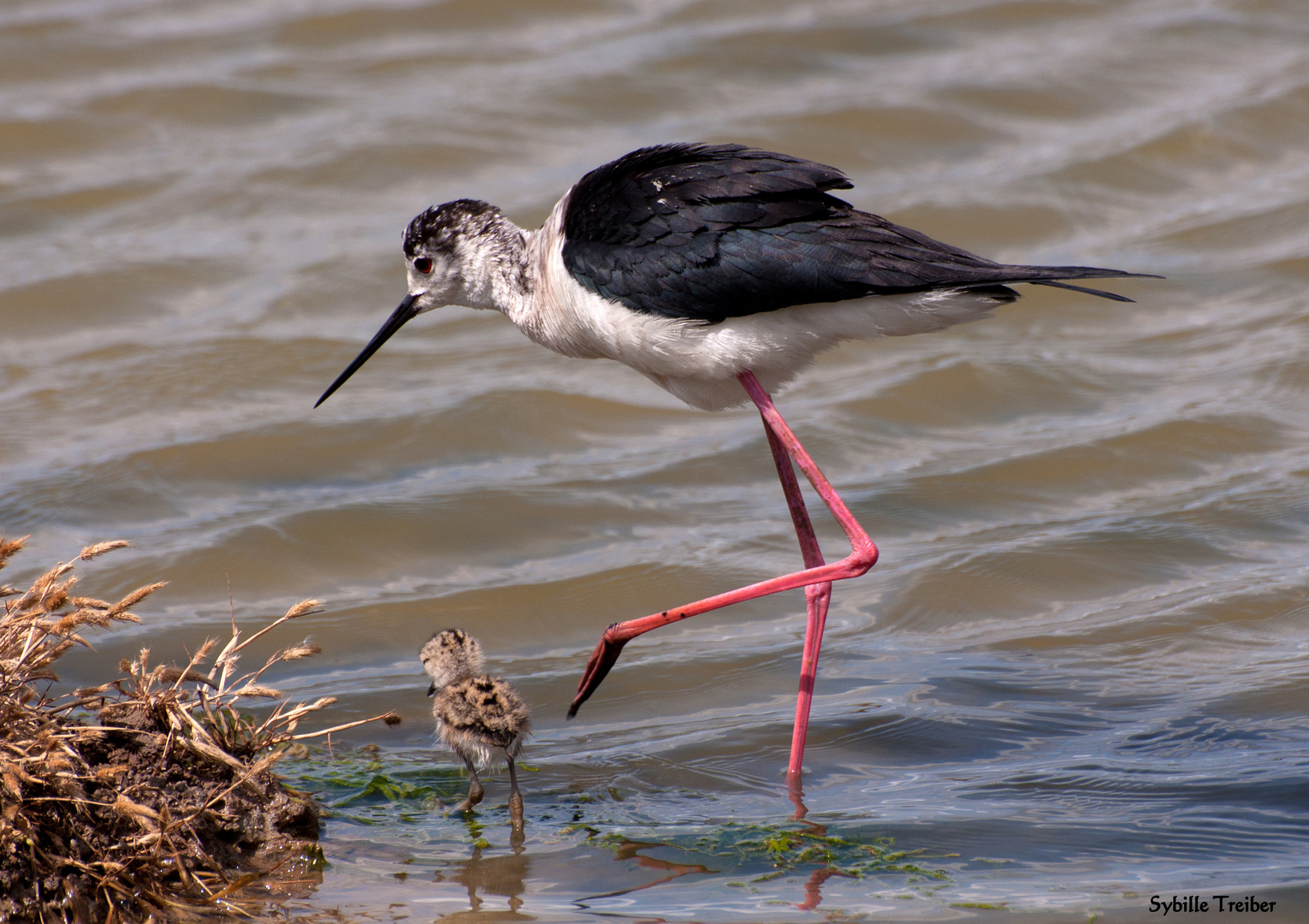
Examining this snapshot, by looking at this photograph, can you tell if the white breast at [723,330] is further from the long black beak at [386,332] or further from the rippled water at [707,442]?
the rippled water at [707,442]

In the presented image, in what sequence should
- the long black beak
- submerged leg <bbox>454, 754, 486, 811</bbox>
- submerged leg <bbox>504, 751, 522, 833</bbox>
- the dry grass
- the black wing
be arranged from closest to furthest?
the dry grass
submerged leg <bbox>504, 751, 522, 833</bbox>
submerged leg <bbox>454, 754, 486, 811</bbox>
the black wing
the long black beak

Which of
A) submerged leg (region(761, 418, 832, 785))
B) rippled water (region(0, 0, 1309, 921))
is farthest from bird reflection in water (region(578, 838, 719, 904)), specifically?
submerged leg (region(761, 418, 832, 785))

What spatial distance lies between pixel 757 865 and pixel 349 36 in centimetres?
936

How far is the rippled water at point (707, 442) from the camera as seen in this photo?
4.24 meters

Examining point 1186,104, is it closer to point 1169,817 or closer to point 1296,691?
point 1296,691

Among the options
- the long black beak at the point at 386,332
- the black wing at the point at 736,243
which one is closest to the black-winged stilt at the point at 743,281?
the black wing at the point at 736,243

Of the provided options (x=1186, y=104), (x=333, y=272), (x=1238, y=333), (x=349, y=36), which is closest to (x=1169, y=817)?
(x=1238, y=333)

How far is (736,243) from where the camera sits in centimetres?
470

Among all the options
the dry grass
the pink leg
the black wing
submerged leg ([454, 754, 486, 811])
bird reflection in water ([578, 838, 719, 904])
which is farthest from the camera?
the pink leg

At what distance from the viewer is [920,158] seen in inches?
405

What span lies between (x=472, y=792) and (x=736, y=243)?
1.84 m

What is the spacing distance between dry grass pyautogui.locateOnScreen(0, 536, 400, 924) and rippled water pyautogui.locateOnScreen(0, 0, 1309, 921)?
0.27 m

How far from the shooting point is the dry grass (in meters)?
3.40

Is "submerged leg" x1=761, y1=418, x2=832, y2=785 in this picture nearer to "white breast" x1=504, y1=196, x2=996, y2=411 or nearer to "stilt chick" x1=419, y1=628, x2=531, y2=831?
"white breast" x1=504, y1=196, x2=996, y2=411
